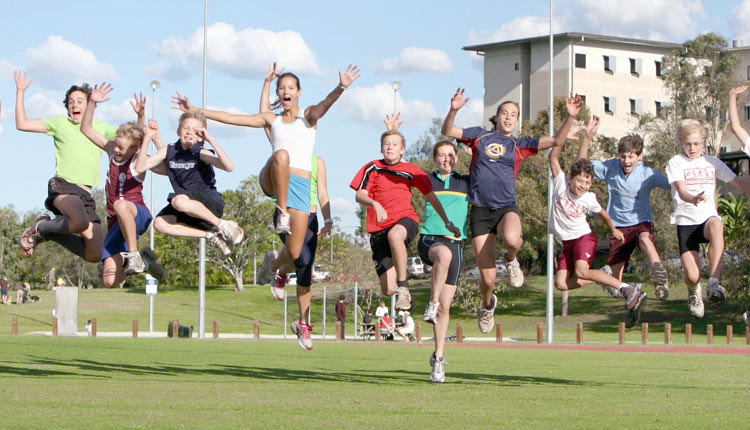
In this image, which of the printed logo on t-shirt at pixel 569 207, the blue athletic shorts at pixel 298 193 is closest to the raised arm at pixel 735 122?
the printed logo on t-shirt at pixel 569 207

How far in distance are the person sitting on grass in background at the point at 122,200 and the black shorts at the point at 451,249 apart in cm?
390

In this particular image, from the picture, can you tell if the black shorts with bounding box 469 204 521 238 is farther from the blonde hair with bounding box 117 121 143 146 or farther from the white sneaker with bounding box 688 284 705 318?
the blonde hair with bounding box 117 121 143 146

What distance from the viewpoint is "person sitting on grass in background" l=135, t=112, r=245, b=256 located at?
13.0 meters

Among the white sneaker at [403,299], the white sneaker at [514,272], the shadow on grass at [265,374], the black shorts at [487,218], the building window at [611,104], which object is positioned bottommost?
the shadow on grass at [265,374]

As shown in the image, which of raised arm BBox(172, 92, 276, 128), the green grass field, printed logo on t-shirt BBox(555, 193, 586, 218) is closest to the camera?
the green grass field

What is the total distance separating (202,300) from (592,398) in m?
31.6

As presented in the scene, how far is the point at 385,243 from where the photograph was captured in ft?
46.0

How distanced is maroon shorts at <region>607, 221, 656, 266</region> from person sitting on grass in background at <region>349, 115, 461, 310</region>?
3.08m

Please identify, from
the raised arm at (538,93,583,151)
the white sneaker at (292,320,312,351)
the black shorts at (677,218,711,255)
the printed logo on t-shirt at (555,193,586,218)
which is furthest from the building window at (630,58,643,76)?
the white sneaker at (292,320,312,351)

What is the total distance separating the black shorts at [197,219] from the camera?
13297 millimetres

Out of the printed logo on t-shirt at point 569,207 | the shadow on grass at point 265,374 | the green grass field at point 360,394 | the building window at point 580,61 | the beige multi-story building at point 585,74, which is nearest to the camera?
the green grass field at point 360,394

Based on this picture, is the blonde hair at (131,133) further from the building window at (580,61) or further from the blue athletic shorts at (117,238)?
the building window at (580,61)

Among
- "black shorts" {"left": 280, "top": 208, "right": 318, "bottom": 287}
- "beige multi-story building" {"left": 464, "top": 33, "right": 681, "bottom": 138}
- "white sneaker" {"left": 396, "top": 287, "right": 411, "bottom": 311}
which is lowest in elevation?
"white sneaker" {"left": 396, "top": 287, "right": 411, "bottom": 311}

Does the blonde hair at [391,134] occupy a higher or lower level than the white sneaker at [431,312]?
higher
